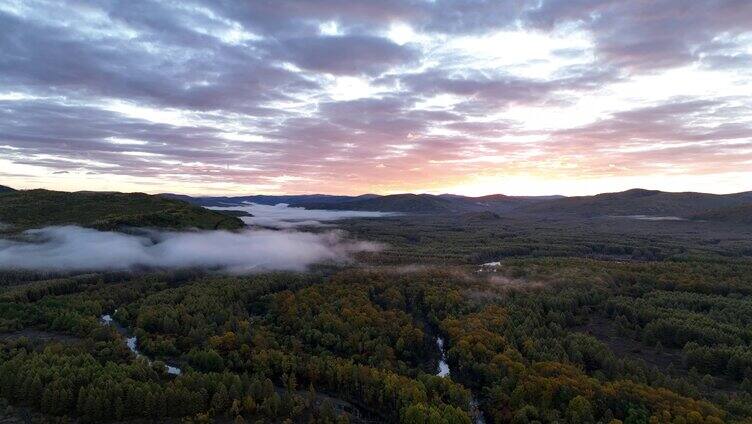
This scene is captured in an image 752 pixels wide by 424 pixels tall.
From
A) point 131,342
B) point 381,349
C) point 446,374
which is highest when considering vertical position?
point 381,349

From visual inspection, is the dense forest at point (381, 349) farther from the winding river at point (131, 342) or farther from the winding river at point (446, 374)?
the winding river at point (131, 342)

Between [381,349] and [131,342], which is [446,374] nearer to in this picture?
A: [381,349]

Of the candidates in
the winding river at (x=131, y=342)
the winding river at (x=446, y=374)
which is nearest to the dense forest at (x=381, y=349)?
the winding river at (x=446, y=374)

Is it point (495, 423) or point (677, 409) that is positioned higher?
point (677, 409)

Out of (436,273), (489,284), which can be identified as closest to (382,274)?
(436,273)

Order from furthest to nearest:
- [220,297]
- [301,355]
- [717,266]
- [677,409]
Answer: [717,266] → [220,297] → [301,355] → [677,409]

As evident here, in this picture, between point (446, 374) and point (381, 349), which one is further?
point (381, 349)

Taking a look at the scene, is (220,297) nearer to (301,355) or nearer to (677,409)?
(301,355)

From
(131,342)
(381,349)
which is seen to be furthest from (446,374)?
(131,342)
